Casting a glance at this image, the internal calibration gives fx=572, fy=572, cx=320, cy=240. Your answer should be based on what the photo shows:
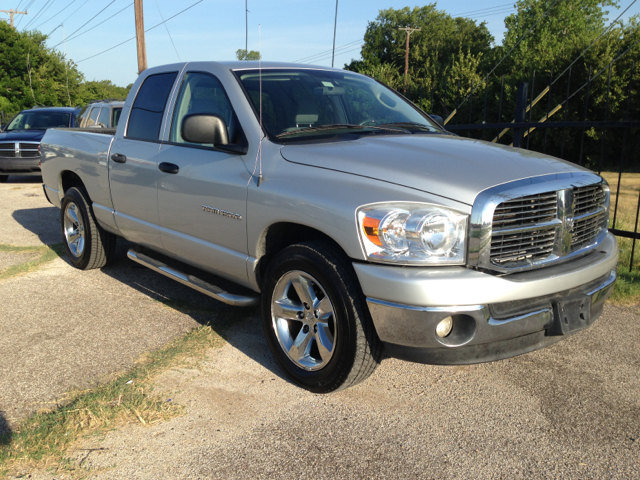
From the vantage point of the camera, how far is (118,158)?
4.83m

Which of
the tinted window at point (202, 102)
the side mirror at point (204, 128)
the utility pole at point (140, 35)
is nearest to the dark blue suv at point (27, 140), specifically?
the utility pole at point (140, 35)

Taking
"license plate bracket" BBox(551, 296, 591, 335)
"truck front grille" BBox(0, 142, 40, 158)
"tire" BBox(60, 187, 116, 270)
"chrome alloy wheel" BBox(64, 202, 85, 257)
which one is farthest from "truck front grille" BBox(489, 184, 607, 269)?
"truck front grille" BBox(0, 142, 40, 158)

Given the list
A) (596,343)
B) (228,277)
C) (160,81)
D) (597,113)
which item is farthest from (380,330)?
(597,113)

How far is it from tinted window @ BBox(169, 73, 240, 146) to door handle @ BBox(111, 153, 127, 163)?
631 millimetres

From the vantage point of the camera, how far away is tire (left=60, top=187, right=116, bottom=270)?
18.5 ft

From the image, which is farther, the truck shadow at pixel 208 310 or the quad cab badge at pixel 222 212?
the truck shadow at pixel 208 310

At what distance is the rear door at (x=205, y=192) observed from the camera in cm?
365

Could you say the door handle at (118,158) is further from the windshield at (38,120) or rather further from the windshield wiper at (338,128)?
the windshield at (38,120)

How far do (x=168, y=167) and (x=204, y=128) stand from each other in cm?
74

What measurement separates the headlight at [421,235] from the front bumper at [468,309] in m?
0.06

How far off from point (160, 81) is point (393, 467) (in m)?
3.55

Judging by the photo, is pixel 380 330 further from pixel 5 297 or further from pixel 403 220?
pixel 5 297

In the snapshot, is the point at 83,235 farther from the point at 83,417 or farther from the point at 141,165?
the point at 83,417

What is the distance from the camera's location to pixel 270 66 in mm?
4219
